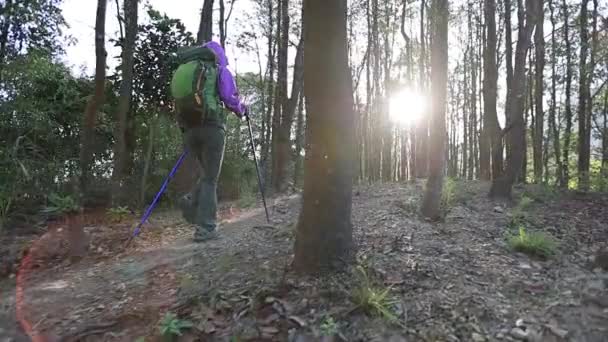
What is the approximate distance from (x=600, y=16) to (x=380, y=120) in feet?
36.0

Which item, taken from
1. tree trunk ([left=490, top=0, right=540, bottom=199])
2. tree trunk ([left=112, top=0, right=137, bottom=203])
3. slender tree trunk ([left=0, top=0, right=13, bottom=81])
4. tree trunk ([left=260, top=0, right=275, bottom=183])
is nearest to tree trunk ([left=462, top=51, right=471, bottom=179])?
tree trunk ([left=260, top=0, right=275, bottom=183])

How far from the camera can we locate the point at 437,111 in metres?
5.18

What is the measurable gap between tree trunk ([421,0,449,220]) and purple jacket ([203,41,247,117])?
8.48 ft

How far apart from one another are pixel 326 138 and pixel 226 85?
177 centimetres

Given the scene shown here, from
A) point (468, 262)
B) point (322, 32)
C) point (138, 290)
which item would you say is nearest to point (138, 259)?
point (138, 290)

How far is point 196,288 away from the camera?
3.18m

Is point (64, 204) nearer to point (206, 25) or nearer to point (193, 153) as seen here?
point (193, 153)

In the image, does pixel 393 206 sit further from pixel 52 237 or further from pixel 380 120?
pixel 380 120

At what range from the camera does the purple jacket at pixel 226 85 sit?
424cm

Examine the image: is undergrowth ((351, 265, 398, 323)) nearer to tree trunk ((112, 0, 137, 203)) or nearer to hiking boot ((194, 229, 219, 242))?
hiking boot ((194, 229, 219, 242))

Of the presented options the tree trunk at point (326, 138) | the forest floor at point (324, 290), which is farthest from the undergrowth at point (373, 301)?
the tree trunk at point (326, 138)

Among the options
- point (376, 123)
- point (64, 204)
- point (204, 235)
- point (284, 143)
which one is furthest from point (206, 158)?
point (376, 123)

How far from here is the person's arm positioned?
13.9 ft

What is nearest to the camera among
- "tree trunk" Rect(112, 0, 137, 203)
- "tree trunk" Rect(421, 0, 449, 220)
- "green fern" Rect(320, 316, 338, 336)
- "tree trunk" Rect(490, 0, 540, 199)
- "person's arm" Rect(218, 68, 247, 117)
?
"green fern" Rect(320, 316, 338, 336)
